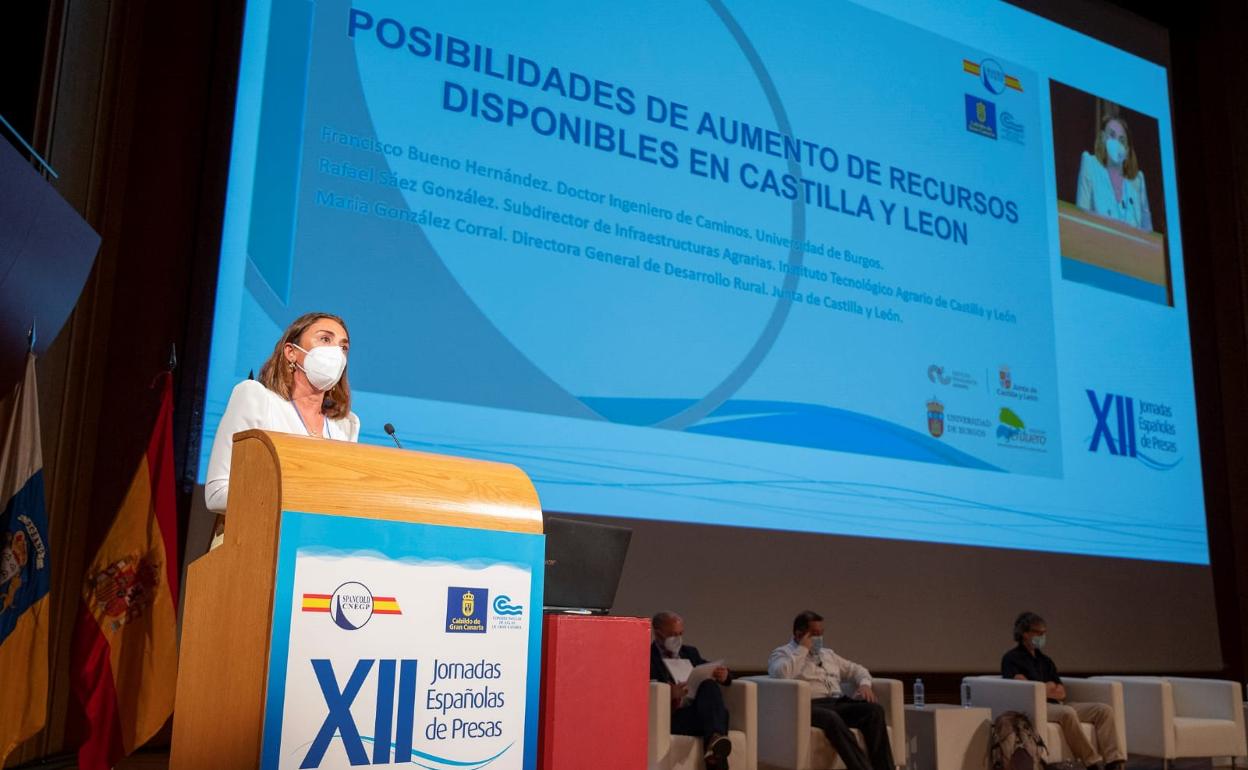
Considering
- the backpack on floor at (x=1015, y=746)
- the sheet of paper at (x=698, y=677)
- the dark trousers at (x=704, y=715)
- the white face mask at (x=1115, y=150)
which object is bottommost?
the backpack on floor at (x=1015, y=746)

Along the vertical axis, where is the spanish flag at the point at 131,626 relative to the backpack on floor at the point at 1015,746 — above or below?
above

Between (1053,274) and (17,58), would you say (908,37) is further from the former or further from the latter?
(17,58)

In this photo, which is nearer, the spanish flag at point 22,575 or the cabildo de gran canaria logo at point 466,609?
the cabildo de gran canaria logo at point 466,609

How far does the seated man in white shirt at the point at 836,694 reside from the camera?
4555 millimetres

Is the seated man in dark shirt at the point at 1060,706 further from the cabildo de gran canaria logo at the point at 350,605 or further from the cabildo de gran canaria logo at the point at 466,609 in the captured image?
the cabildo de gran canaria logo at the point at 350,605

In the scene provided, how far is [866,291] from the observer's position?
5.62 meters

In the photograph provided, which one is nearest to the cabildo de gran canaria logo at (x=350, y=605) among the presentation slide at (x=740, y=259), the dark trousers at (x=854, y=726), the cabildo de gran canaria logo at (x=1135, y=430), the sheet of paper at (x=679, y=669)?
the presentation slide at (x=740, y=259)

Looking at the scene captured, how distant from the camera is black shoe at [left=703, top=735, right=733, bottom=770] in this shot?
4164 millimetres

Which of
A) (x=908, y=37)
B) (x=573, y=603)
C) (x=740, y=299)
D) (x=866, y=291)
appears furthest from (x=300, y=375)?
(x=908, y=37)

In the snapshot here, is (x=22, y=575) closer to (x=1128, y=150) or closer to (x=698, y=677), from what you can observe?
(x=698, y=677)

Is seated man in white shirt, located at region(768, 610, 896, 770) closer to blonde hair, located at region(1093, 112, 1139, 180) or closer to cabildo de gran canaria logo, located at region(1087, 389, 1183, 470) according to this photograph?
cabildo de gran canaria logo, located at region(1087, 389, 1183, 470)

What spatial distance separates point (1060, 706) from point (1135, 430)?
2.03 m

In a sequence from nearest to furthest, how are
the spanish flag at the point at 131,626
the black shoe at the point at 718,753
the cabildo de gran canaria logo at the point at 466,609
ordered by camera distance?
the cabildo de gran canaria logo at the point at 466,609
the spanish flag at the point at 131,626
the black shoe at the point at 718,753

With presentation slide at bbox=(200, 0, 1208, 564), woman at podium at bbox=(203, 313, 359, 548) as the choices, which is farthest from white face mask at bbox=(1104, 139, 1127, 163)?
woman at podium at bbox=(203, 313, 359, 548)
